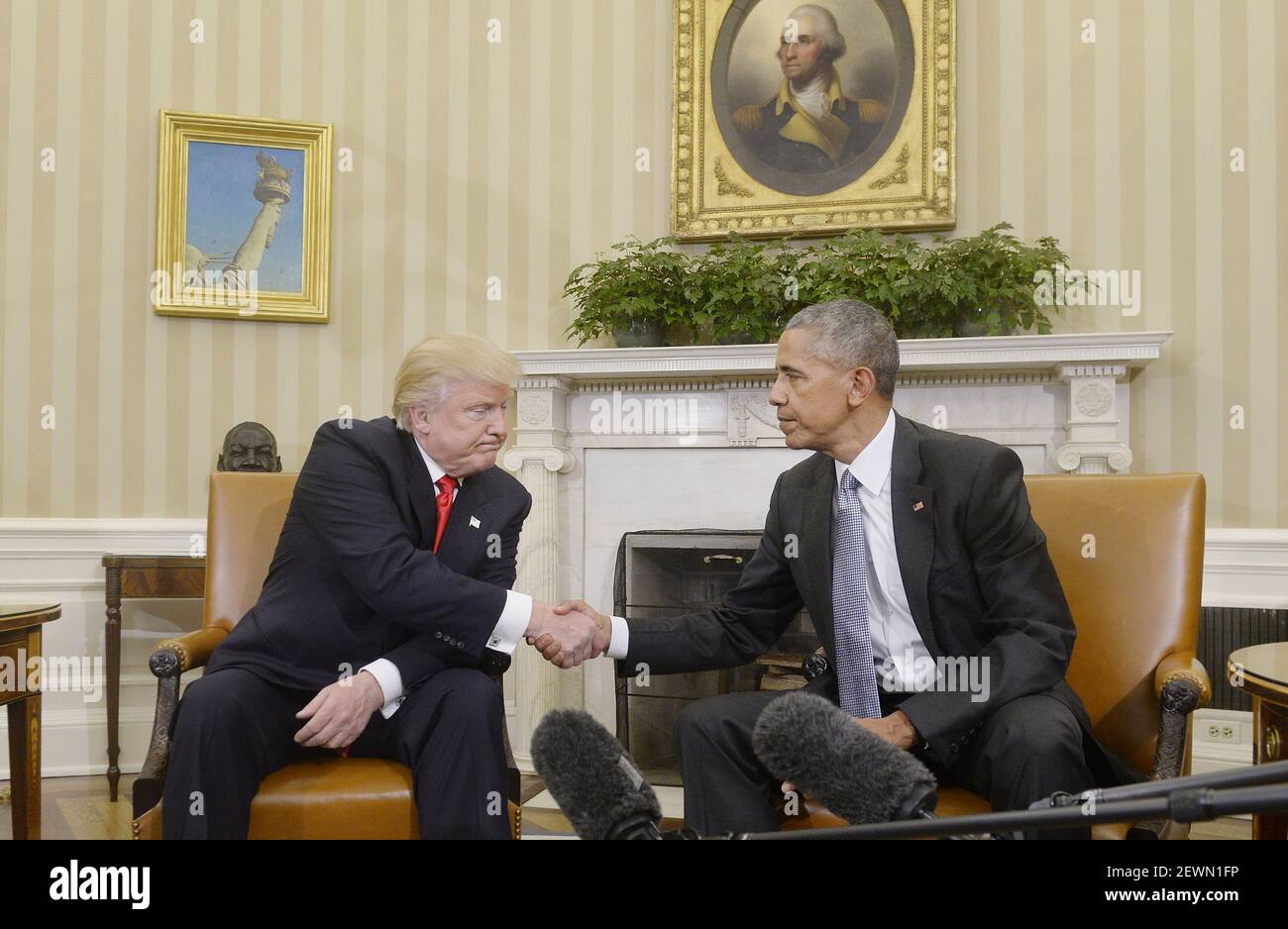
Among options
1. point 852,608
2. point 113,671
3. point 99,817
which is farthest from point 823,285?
point 99,817

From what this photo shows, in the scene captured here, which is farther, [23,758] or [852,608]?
[23,758]

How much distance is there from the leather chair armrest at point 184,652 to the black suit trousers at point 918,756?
1177mm

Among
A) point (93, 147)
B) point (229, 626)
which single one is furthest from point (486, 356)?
point (93, 147)

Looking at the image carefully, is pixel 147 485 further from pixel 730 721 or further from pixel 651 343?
pixel 730 721

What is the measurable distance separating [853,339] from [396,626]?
1.26 metres

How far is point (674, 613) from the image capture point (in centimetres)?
413

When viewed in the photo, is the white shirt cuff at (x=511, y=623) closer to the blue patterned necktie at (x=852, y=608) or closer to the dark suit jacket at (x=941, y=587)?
the dark suit jacket at (x=941, y=587)

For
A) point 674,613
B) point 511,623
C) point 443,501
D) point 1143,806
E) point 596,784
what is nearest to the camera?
point 1143,806

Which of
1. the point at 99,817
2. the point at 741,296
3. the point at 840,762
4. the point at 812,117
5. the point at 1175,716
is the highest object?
the point at 812,117

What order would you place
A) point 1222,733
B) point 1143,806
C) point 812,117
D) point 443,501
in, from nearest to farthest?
point 1143,806 → point 443,501 → point 1222,733 → point 812,117

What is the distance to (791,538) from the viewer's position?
232 centimetres

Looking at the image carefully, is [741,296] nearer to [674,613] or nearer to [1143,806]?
[674,613]
